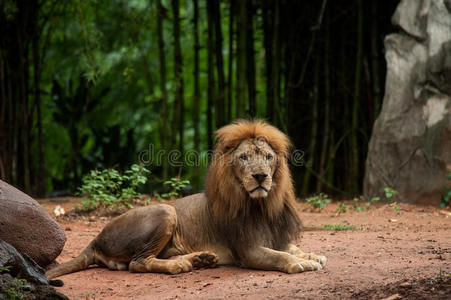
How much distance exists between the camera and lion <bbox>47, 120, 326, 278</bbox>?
16.3ft

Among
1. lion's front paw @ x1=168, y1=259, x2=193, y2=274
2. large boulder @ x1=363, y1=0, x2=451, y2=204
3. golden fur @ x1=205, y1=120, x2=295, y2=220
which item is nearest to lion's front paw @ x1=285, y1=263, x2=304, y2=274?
golden fur @ x1=205, y1=120, x2=295, y2=220

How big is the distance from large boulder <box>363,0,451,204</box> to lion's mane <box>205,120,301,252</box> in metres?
3.57

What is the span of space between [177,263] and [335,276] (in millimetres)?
1427

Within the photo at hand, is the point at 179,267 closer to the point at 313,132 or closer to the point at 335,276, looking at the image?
the point at 335,276

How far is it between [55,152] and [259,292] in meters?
12.9

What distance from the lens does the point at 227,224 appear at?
512 centimetres

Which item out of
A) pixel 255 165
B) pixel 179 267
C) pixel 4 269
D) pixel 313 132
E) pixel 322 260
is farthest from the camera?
pixel 313 132

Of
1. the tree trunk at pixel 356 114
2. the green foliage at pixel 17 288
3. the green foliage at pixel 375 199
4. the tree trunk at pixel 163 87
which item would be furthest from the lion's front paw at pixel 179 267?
the tree trunk at pixel 356 114

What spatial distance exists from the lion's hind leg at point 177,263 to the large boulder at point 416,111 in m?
4.19

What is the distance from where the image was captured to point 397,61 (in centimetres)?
878

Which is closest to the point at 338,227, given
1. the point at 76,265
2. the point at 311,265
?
the point at 311,265

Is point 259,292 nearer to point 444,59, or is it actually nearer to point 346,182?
point 444,59

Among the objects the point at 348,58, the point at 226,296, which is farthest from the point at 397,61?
the point at 226,296

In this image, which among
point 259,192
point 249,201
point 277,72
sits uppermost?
point 277,72
